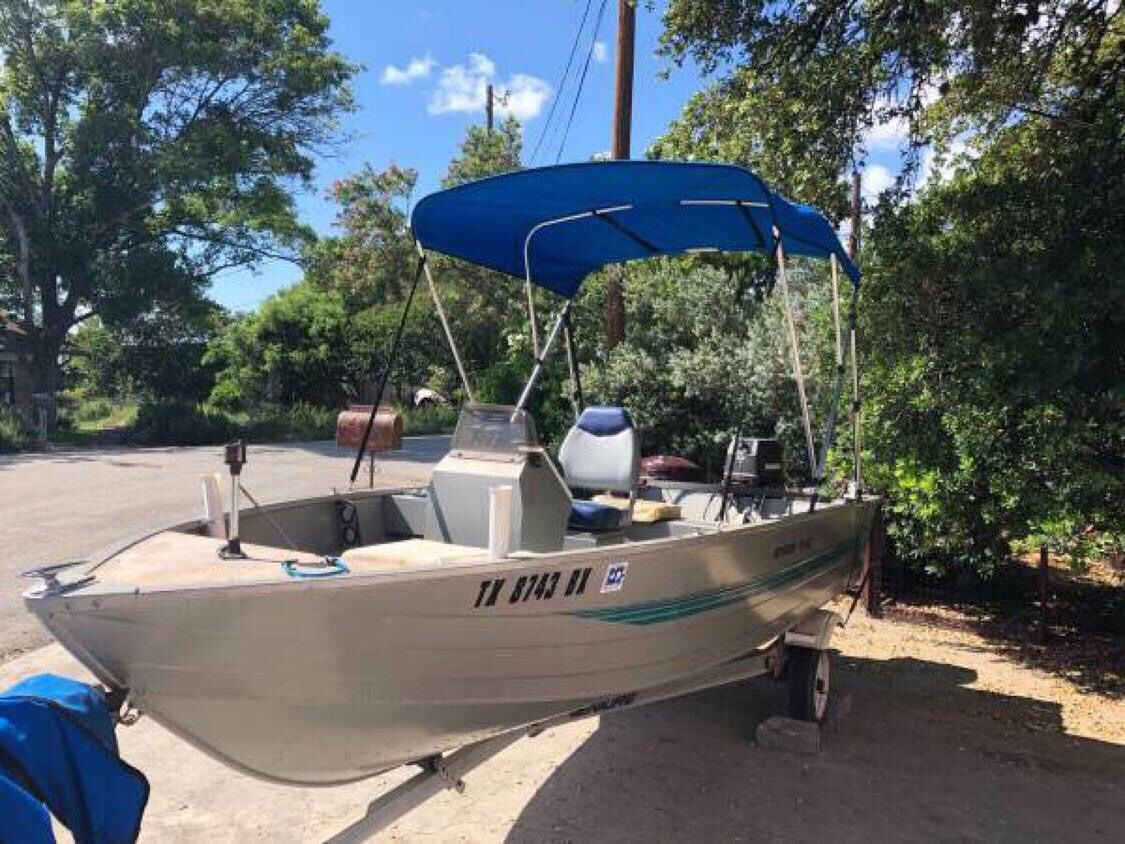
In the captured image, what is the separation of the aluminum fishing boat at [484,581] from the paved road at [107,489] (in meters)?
2.98

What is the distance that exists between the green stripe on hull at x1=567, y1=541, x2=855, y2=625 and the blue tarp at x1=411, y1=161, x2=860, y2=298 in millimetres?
1786

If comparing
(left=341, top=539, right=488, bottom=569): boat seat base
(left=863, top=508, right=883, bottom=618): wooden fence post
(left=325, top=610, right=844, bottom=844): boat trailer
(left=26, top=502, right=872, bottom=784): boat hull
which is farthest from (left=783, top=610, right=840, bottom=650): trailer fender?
(left=863, top=508, right=883, bottom=618): wooden fence post

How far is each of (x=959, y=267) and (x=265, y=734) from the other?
5960 mm

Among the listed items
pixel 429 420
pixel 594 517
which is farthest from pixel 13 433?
pixel 594 517

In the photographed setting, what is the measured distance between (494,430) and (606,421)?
156 cm

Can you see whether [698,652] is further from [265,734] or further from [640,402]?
[640,402]

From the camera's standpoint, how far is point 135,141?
80.9ft

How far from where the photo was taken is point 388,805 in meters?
3.28

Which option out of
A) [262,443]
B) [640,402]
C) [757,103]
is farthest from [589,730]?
[262,443]

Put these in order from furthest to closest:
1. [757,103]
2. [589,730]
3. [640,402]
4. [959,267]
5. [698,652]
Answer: [640,402]
[757,103]
[959,267]
[589,730]
[698,652]

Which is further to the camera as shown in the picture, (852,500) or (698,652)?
(852,500)

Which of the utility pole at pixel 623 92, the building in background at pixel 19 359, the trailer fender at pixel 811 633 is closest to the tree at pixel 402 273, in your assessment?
the building in background at pixel 19 359

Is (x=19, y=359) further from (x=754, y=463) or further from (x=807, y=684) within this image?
(x=807, y=684)

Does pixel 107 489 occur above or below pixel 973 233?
below
